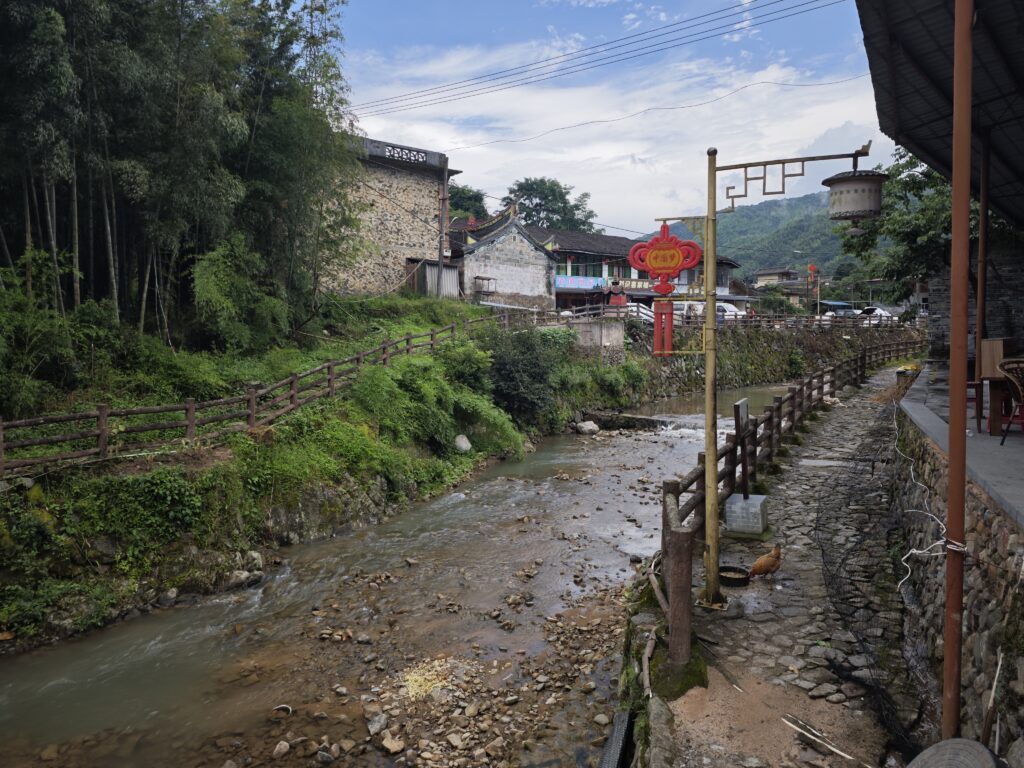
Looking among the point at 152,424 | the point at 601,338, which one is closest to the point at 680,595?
the point at 152,424

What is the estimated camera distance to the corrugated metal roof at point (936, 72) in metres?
6.12

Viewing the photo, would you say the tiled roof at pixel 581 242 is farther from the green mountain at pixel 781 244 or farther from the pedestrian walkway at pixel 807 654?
the pedestrian walkway at pixel 807 654

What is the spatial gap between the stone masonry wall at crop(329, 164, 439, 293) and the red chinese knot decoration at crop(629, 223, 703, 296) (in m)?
22.5

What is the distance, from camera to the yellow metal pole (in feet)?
19.3

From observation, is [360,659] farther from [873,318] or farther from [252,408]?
[873,318]

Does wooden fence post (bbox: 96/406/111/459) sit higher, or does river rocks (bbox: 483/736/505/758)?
wooden fence post (bbox: 96/406/111/459)

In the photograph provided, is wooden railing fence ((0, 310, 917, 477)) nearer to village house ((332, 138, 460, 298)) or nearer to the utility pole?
village house ((332, 138, 460, 298))

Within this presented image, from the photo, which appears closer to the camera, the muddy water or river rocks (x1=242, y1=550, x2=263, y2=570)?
the muddy water

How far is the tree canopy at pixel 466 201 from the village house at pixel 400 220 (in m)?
19.2

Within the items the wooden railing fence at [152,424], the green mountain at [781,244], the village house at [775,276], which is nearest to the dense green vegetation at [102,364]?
the wooden railing fence at [152,424]

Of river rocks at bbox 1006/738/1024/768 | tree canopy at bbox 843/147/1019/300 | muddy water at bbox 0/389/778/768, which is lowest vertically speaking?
muddy water at bbox 0/389/778/768

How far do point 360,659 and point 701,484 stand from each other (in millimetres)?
4825

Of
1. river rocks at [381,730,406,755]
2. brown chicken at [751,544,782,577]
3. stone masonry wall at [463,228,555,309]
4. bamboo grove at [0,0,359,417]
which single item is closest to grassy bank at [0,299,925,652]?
bamboo grove at [0,0,359,417]

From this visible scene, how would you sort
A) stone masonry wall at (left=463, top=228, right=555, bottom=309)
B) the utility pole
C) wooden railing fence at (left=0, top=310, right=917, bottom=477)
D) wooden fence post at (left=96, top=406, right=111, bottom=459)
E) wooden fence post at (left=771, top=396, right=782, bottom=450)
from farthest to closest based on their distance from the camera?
stone masonry wall at (left=463, top=228, right=555, bottom=309)
the utility pole
wooden fence post at (left=771, top=396, right=782, bottom=450)
wooden fence post at (left=96, top=406, right=111, bottom=459)
wooden railing fence at (left=0, top=310, right=917, bottom=477)
